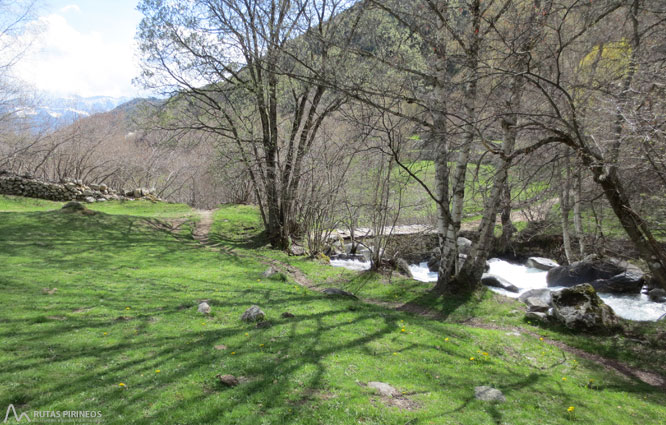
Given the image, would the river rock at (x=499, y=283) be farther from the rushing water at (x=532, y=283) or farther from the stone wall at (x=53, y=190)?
the stone wall at (x=53, y=190)

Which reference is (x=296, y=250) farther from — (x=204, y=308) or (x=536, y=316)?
(x=536, y=316)

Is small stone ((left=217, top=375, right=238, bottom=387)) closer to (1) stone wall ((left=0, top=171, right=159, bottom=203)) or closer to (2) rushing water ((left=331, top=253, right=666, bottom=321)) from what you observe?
(2) rushing water ((left=331, top=253, right=666, bottom=321))

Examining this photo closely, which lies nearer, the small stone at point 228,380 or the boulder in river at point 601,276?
the small stone at point 228,380

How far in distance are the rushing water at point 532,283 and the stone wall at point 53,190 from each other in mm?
19350

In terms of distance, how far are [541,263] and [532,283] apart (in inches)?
104

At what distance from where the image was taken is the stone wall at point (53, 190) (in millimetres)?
23641

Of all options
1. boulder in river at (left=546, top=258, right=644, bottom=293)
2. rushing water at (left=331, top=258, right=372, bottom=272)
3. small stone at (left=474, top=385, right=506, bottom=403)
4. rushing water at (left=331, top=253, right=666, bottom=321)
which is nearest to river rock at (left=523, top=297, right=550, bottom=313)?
rushing water at (left=331, top=253, right=666, bottom=321)

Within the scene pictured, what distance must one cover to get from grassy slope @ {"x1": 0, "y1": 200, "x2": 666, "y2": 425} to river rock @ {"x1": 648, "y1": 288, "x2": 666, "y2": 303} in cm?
818

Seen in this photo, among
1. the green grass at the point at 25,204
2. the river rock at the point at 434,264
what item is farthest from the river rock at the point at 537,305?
the green grass at the point at 25,204

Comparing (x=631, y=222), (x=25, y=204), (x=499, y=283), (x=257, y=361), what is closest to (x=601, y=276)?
(x=499, y=283)

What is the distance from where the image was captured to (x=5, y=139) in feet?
88.3

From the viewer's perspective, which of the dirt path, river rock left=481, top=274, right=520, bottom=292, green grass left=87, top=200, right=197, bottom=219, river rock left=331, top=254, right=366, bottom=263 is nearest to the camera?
river rock left=481, top=274, right=520, bottom=292

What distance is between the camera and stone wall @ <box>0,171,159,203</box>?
23.6 metres

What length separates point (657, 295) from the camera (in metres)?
13.8
